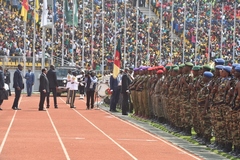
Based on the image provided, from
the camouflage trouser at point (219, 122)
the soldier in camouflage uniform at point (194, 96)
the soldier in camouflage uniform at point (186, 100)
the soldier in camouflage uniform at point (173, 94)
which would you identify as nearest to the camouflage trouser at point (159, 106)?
the soldier in camouflage uniform at point (173, 94)

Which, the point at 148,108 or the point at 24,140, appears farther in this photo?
the point at 148,108

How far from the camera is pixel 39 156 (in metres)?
15.2

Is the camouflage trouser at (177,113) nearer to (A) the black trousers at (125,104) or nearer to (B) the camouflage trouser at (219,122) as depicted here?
(B) the camouflage trouser at (219,122)

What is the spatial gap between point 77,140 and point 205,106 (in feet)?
10.4

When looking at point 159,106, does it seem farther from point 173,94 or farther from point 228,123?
point 228,123

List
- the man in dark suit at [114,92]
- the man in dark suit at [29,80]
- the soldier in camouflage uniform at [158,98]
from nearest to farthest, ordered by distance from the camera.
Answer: the soldier in camouflage uniform at [158,98]
the man in dark suit at [114,92]
the man in dark suit at [29,80]

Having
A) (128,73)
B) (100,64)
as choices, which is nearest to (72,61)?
(100,64)

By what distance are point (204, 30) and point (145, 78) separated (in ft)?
119

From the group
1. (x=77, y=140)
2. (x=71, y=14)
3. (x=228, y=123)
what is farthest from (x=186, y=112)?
(x=71, y=14)

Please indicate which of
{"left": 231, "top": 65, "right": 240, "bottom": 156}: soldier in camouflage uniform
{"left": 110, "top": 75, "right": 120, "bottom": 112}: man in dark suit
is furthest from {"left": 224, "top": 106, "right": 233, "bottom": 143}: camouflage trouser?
{"left": 110, "top": 75, "right": 120, "bottom": 112}: man in dark suit

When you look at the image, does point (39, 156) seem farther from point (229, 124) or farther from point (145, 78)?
point (145, 78)

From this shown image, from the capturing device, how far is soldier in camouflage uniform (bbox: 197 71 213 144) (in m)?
17.9

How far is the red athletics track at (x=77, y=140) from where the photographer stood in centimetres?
1572

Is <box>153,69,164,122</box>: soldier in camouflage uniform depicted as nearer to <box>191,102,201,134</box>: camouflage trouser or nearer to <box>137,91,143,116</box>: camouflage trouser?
<box>137,91,143,116</box>: camouflage trouser
